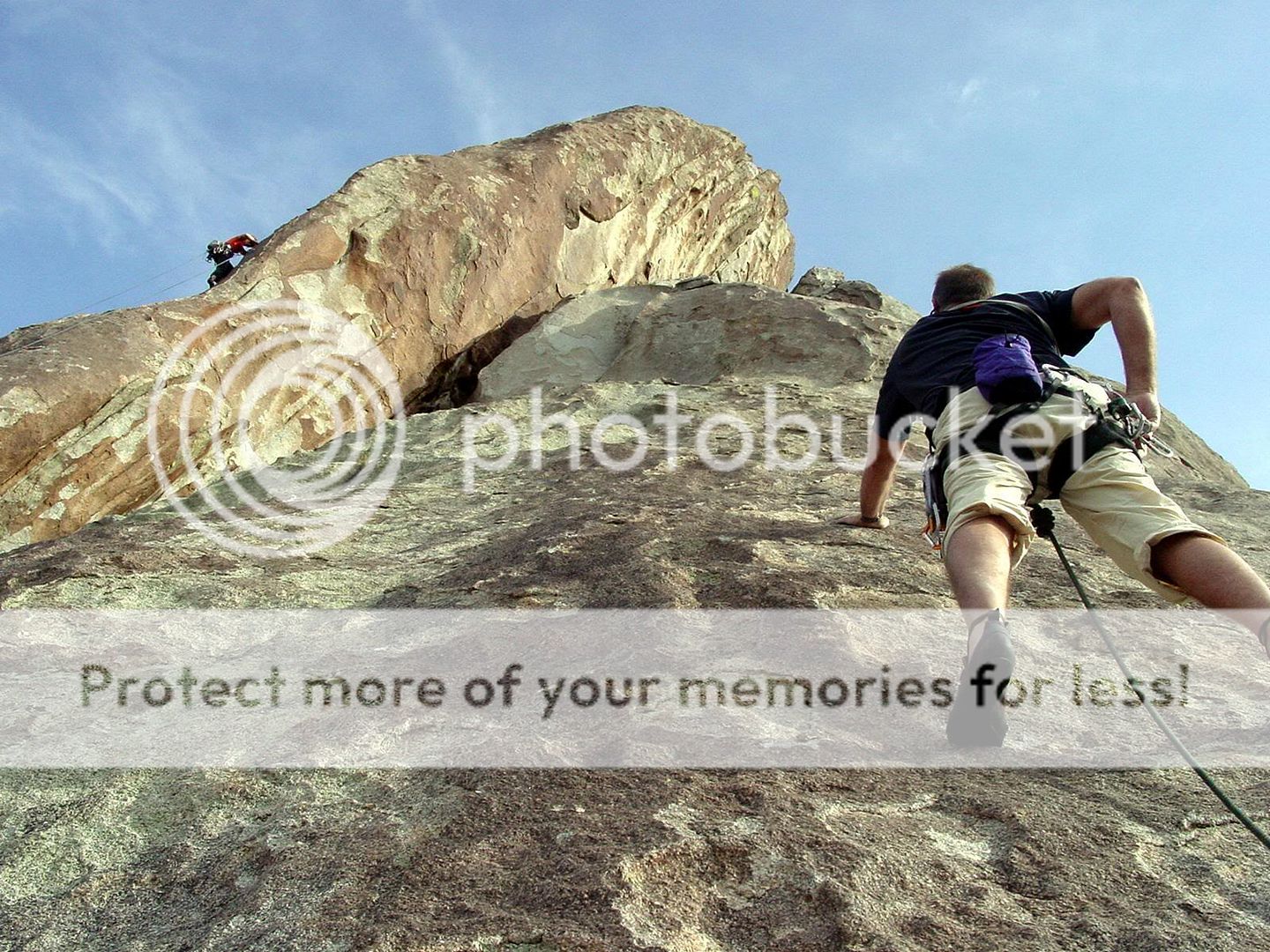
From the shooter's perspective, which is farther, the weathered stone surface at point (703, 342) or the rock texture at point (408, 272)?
the weathered stone surface at point (703, 342)

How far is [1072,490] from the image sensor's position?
88.8 inches

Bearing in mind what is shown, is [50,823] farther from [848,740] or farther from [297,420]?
[297,420]

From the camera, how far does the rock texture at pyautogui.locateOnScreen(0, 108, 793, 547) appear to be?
505 cm

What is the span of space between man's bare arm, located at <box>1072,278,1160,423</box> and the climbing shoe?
890 mm

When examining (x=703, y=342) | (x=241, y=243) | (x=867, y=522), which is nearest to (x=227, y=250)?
(x=241, y=243)

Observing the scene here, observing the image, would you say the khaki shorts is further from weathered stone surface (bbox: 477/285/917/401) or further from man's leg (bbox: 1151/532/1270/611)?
weathered stone surface (bbox: 477/285/917/401)

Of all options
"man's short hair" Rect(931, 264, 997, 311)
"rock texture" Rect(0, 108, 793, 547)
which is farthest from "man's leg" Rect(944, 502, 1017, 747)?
"rock texture" Rect(0, 108, 793, 547)

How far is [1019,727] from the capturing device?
2076 millimetres

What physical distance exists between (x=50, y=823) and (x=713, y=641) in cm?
138

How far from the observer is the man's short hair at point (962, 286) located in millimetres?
2820

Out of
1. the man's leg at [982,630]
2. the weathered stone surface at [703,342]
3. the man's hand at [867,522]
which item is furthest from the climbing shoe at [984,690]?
the weathered stone surface at [703,342]

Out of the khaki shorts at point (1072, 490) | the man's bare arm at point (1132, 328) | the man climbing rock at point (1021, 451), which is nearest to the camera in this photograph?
the man climbing rock at point (1021, 451)

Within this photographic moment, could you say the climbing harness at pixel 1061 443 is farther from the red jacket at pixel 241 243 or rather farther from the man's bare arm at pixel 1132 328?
the red jacket at pixel 241 243

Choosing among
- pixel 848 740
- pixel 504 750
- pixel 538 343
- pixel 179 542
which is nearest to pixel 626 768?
pixel 504 750
